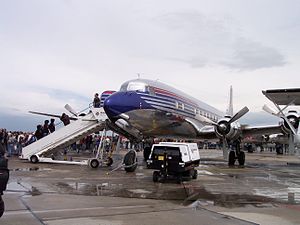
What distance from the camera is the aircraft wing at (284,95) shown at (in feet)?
47.5

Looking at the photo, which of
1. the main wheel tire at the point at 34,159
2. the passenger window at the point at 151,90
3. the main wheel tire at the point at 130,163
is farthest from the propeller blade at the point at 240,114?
the main wheel tire at the point at 34,159

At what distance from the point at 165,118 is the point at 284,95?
547 cm

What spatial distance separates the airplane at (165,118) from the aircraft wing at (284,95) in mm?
830

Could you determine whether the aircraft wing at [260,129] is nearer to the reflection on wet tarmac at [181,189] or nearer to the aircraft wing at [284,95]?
the aircraft wing at [284,95]

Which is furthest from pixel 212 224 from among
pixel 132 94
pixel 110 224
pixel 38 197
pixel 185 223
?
pixel 132 94

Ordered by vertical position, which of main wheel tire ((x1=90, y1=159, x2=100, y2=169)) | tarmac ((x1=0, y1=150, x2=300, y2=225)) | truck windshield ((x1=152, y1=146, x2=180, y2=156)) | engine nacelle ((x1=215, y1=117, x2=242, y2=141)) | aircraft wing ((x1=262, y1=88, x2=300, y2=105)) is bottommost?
tarmac ((x1=0, y1=150, x2=300, y2=225))

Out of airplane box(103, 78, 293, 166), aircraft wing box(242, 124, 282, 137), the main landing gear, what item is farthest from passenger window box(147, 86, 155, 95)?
aircraft wing box(242, 124, 282, 137)

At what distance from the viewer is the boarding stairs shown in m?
18.4

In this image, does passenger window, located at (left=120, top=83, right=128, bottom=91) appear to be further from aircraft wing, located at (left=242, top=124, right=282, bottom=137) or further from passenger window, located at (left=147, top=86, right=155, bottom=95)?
aircraft wing, located at (left=242, top=124, right=282, bottom=137)

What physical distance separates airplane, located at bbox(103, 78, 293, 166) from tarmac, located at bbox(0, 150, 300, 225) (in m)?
4.40

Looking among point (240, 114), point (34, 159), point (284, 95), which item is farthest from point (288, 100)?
point (34, 159)

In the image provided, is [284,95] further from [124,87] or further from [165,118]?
[124,87]

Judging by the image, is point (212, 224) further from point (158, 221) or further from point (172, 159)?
point (172, 159)

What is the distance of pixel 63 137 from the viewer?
18.7 metres
